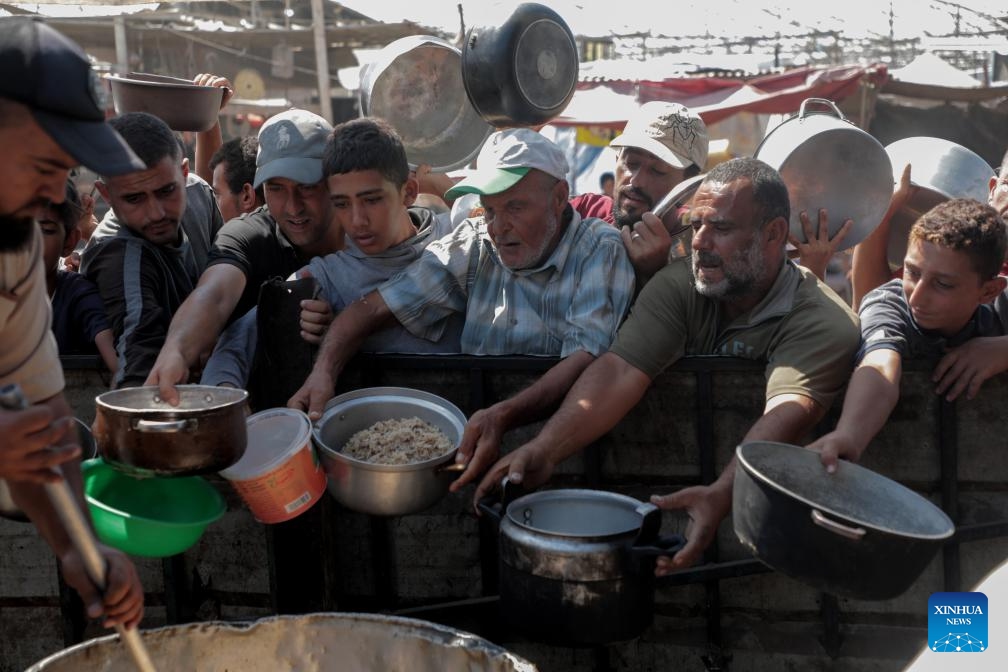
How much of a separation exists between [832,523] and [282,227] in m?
2.66

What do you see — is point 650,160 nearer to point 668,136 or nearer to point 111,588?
point 668,136

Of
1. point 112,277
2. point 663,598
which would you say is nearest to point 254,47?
point 112,277

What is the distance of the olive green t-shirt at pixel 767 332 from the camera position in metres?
3.02

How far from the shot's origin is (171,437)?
8.87ft

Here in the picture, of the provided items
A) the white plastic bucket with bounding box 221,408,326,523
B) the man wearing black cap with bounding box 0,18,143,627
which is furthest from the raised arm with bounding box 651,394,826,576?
the man wearing black cap with bounding box 0,18,143,627

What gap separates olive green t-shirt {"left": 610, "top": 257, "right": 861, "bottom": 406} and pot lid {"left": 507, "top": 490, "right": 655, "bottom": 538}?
17.2 inches

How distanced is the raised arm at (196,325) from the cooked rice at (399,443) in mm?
573

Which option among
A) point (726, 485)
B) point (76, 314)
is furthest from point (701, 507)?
point (76, 314)

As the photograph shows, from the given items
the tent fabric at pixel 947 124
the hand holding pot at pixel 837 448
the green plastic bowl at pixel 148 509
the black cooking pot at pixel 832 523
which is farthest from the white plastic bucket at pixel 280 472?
the tent fabric at pixel 947 124

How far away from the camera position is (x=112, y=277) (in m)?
3.69

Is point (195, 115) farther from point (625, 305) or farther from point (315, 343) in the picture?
point (625, 305)

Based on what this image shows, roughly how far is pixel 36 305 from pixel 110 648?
97 centimetres

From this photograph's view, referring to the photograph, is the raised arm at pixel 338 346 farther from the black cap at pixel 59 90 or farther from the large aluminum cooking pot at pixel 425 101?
the large aluminum cooking pot at pixel 425 101

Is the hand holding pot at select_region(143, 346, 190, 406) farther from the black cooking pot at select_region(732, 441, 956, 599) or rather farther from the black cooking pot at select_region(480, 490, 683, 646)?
the black cooking pot at select_region(732, 441, 956, 599)
